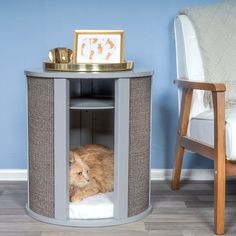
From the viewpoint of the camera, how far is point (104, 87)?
8.18ft

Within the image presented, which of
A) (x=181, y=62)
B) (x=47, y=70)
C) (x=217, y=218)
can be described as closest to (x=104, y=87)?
(x=181, y=62)

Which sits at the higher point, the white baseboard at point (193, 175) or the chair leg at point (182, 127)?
the chair leg at point (182, 127)

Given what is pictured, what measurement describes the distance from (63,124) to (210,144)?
0.60m

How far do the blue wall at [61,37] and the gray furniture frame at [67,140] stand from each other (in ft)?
1.87

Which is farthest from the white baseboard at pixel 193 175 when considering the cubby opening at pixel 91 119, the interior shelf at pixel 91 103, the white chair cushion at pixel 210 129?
the interior shelf at pixel 91 103

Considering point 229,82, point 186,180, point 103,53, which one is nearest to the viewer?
point 103,53

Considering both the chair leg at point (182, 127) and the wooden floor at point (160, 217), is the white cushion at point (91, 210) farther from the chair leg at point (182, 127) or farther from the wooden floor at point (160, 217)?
the chair leg at point (182, 127)

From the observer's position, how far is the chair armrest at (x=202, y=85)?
1.82 meters

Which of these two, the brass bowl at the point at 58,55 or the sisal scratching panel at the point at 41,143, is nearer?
the sisal scratching panel at the point at 41,143

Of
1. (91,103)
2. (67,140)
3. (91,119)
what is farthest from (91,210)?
(91,119)

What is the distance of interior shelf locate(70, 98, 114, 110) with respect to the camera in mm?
1940

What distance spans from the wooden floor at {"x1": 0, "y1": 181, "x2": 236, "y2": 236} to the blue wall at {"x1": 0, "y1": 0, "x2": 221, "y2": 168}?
356 millimetres

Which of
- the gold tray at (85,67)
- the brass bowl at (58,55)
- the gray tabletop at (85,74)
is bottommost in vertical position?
the gray tabletop at (85,74)

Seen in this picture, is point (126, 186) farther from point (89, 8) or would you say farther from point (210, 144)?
point (89, 8)
